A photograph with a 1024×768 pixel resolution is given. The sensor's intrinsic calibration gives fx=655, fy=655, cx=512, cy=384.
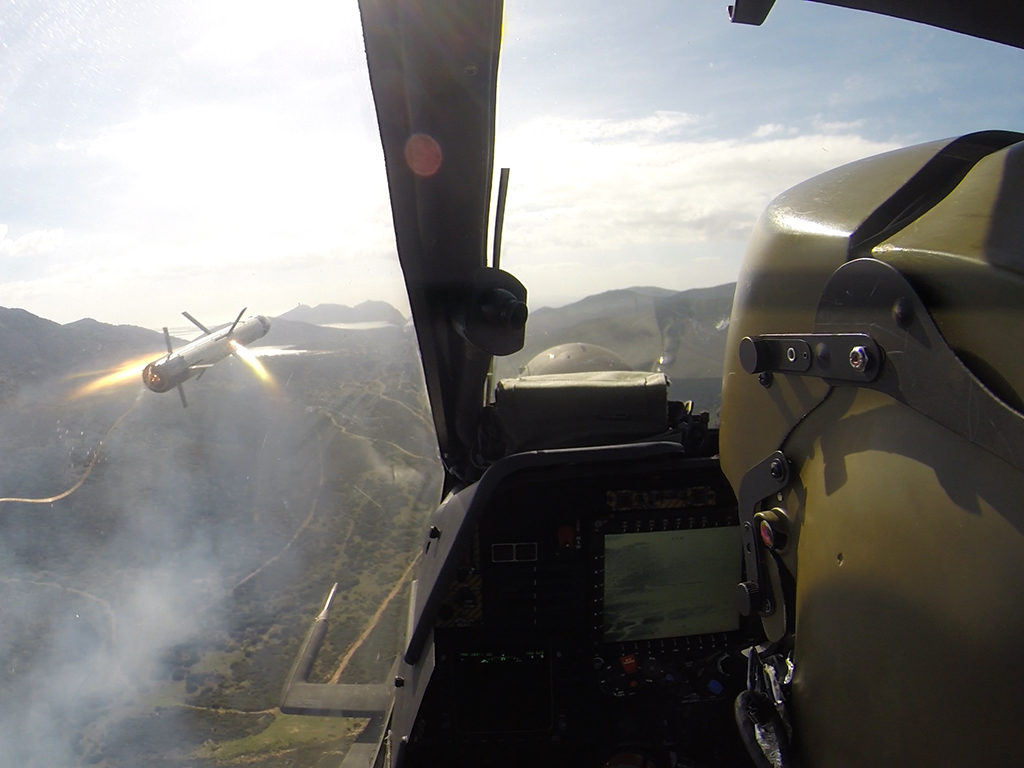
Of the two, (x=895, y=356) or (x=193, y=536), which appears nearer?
(x=895, y=356)

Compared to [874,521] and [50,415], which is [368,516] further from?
[874,521]

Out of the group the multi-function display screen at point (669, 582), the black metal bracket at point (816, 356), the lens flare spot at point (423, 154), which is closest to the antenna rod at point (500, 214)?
the lens flare spot at point (423, 154)

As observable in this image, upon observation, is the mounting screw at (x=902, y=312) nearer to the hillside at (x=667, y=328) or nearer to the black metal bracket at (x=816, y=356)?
the black metal bracket at (x=816, y=356)

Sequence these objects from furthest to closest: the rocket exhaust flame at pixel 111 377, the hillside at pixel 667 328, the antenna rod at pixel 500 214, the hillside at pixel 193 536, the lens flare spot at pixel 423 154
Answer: the rocket exhaust flame at pixel 111 377, the hillside at pixel 193 536, the hillside at pixel 667 328, the antenna rod at pixel 500 214, the lens flare spot at pixel 423 154

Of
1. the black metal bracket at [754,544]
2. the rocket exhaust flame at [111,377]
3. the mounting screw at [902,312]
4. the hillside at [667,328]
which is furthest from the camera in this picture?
the rocket exhaust flame at [111,377]

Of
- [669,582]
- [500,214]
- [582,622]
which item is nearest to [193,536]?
[582,622]

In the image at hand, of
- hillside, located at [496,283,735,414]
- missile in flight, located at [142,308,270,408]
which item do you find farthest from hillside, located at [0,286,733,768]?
missile in flight, located at [142,308,270,408]

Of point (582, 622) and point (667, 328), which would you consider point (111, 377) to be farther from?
point (582, 622)
